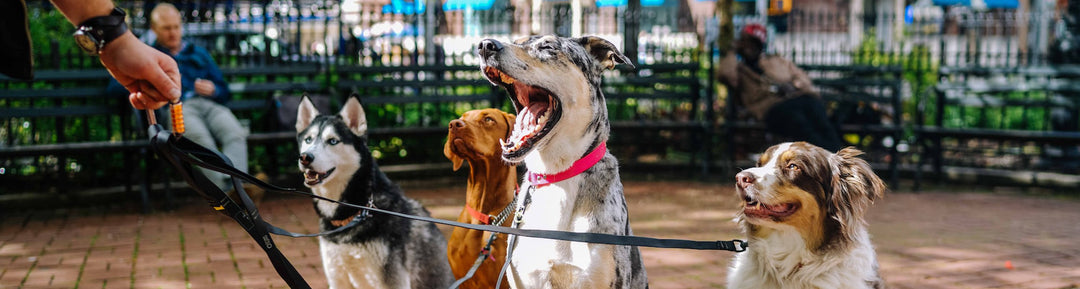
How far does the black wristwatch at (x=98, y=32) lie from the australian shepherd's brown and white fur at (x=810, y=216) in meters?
2.18

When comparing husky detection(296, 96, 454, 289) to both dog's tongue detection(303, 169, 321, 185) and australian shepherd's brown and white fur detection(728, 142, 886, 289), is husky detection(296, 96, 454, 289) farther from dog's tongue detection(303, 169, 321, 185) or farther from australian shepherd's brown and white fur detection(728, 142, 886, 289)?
australian shepherd's brown and white fur detection(728, 142, 886, 289)

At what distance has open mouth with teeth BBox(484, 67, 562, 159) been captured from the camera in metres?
2.57

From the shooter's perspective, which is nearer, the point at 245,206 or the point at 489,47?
the point at 489,47

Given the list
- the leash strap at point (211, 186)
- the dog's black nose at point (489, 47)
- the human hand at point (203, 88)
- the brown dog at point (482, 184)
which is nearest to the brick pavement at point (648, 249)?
the human hand at point (203, 88)

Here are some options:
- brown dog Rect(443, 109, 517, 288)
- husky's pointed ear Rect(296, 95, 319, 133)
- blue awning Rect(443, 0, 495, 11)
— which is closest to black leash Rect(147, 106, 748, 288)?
brown dog Rect(443, 109, 517, 288)

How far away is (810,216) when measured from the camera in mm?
2924

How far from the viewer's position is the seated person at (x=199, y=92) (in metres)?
7.04

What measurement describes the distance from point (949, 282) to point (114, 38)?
16.5ft

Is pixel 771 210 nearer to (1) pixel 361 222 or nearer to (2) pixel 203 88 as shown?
(1) pixel 361 222

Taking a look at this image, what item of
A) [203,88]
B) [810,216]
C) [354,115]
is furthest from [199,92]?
[810,216]

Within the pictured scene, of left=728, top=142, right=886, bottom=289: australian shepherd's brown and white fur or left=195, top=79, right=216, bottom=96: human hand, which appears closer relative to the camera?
left=728, top=142, right=886, bottom=289: australian shepherd's brown and white fur

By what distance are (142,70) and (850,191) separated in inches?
99.2

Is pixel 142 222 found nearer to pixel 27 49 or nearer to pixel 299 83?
pixel 299 83

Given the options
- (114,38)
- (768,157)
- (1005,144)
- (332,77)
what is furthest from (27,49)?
(1005,144)
